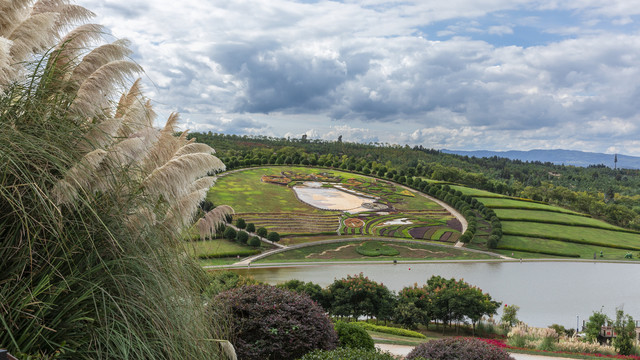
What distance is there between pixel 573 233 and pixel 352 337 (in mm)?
51022

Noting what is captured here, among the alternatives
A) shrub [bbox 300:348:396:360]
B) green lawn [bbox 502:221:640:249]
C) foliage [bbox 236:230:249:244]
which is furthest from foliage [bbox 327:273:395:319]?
green lawn [bbox 502:221:640:249]

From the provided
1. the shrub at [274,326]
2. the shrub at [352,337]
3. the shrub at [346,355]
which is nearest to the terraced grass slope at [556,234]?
the shrub at [352,337]

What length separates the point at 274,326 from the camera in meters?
6.51

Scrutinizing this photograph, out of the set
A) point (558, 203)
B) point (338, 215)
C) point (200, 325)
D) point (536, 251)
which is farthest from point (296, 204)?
point (200, 325)

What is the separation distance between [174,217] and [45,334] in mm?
2016

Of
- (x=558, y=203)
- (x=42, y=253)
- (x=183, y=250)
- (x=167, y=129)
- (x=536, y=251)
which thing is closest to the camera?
(x=42, y=253)

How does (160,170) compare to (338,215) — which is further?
(338,215)

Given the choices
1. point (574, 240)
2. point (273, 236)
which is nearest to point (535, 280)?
point (574, 240)

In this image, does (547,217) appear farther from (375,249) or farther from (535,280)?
(375,249)

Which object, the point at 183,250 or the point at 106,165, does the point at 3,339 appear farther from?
the point at 183,250

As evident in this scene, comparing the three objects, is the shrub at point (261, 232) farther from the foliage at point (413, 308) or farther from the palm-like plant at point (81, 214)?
the palm-like plant at point (81, 214)

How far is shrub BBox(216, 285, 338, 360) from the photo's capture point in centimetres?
633

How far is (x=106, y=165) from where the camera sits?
366 centimetres

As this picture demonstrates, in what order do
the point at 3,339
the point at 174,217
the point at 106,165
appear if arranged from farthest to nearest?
the point at 174,217 < the point at 106,165 < the point at 3,339
